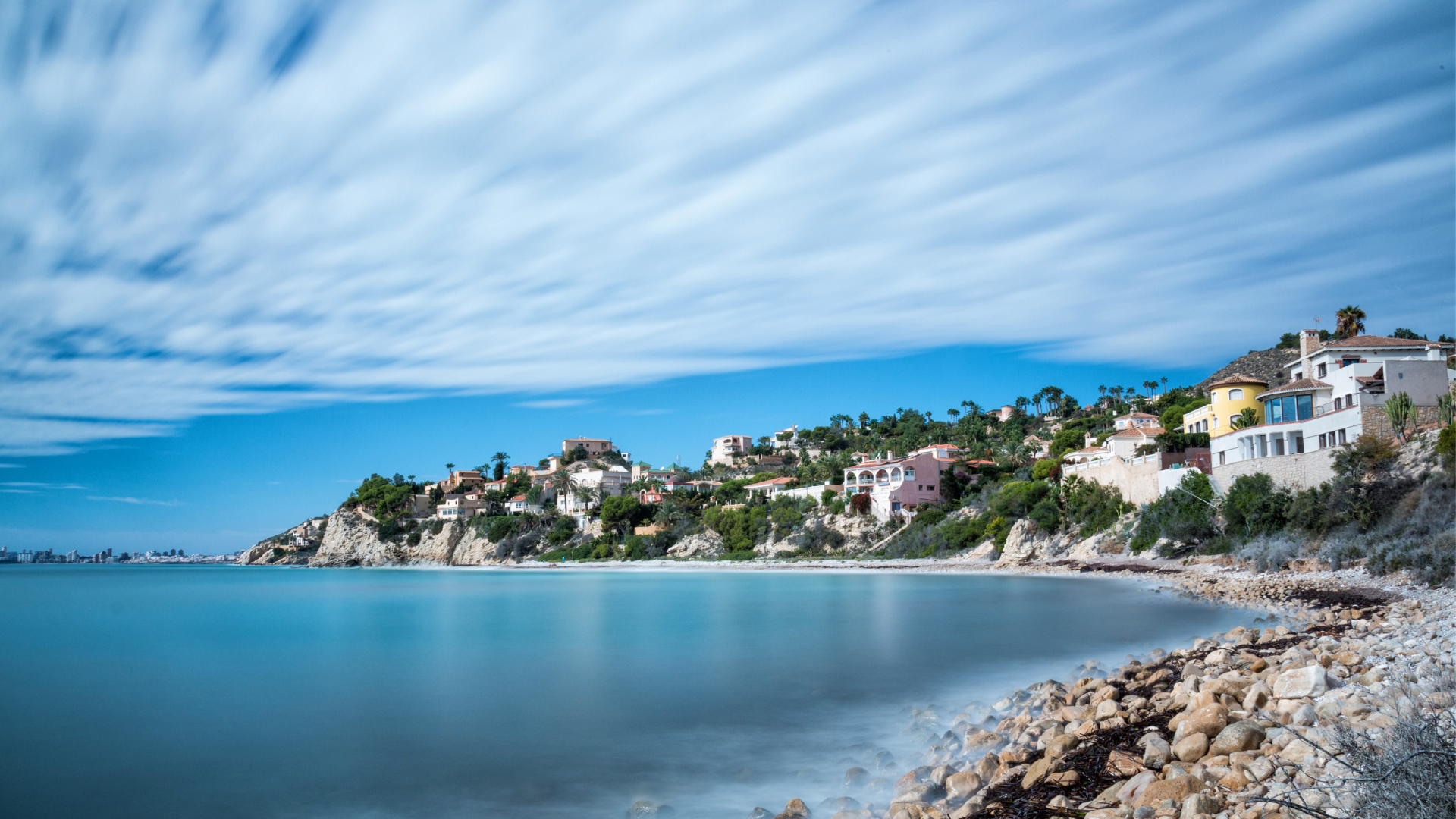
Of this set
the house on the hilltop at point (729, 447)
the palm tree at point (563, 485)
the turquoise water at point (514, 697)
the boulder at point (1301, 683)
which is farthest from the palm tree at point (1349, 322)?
the house on the hilltop at point (729, 447)

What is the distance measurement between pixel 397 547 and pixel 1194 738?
115042 millimetres

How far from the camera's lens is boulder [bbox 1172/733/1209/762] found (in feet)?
20.4

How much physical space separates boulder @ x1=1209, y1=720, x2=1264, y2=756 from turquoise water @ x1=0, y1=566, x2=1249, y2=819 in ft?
11.5

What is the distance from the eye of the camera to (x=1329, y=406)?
102 feet

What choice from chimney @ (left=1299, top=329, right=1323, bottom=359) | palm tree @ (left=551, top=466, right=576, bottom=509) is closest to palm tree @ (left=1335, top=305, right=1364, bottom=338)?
chimney @ (left=1299, top=329, right=1323, bottom=359)

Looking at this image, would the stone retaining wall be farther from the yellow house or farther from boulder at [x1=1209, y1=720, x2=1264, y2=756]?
boulder at [x1=1209, y1=720, x2=1264, y2=756]

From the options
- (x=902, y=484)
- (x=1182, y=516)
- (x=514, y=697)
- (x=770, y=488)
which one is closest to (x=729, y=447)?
(x=770, y=488)

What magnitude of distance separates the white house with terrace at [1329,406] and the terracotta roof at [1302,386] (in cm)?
3

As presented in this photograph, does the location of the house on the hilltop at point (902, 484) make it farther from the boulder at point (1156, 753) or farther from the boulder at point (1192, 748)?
the boulder at point (1192, 748)

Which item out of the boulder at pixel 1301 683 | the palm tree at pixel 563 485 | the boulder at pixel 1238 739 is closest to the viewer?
the boulder at pixel 1238 739

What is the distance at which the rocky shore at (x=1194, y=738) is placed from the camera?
4914mm

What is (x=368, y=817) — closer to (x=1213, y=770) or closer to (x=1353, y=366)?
(x=1213, y=770)

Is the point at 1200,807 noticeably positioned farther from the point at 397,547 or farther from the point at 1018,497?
the point at 397,547

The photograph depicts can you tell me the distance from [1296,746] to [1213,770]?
59 centimetres
